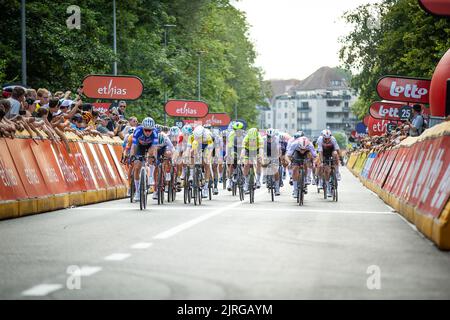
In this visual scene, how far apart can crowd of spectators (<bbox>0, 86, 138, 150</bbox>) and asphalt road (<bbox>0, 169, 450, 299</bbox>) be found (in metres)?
1.77

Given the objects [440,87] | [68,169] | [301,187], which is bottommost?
[301,187]

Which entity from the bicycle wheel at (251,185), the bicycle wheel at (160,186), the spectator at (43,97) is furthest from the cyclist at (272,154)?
the spectator at (43,97)

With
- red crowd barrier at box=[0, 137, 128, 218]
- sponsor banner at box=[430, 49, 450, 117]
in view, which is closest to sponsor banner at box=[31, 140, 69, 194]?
red crowd barrier at box=[0, 137, 128, 218]

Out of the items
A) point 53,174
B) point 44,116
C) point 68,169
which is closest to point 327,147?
point 68,169

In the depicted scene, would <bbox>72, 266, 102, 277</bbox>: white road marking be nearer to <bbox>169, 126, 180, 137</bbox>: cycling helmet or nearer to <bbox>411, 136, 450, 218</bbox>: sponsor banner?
<bbox>411, 136, 450, 218</bbox>: sponsor banner

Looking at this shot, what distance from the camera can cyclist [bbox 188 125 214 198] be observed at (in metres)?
22.9

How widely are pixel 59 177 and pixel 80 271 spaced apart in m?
10.5

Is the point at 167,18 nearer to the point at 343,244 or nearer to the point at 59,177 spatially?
the point at 59,177

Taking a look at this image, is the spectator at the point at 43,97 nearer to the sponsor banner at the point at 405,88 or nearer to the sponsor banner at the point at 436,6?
the sponsor banner at the point at 436,6

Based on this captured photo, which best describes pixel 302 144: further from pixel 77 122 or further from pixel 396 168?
pixel 77 122

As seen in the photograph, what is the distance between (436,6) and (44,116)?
25.8 ft

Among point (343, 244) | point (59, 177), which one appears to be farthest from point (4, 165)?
point (343, 244)

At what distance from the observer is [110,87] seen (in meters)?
28.2

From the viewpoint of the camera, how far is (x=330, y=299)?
7.48 metres
